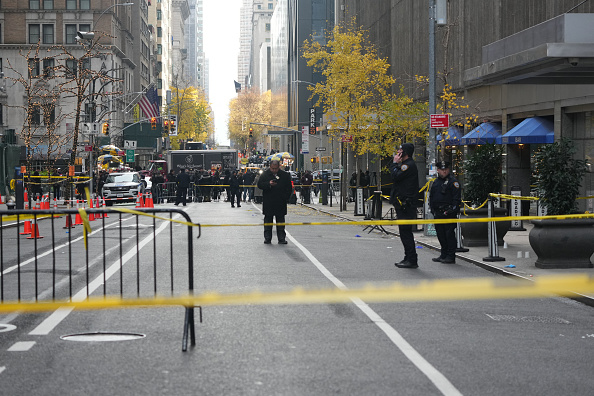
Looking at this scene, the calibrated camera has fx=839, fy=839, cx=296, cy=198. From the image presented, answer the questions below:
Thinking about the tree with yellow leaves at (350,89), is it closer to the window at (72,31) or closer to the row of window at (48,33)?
the window at (72,31)

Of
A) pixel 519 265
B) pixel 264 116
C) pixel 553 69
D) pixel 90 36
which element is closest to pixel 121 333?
pixel 519 265

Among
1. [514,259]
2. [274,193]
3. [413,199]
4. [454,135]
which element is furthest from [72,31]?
[413,199]

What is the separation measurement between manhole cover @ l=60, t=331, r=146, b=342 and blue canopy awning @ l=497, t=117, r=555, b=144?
21.0 m

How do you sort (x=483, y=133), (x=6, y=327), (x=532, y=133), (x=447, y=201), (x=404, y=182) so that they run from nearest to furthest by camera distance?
1. (x=6, y=327)
2. (x=404, y=182)
3. (x=447, y=201)
4. (x=532, y=133)
5. (x=483, y=133)

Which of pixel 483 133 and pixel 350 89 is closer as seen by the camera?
pixel 483 133

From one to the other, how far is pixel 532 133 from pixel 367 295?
19780 mm

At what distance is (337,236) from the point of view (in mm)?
21906

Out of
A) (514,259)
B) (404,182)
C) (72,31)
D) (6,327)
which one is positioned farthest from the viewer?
(72,31)

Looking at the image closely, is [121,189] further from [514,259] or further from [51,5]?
[51,5]

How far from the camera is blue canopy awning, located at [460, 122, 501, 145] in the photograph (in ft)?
102

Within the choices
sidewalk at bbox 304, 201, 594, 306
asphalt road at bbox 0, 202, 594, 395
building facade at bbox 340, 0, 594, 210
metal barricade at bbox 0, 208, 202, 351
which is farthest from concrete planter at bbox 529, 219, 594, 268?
metal barricade at bbox 0, 208, 202, 351

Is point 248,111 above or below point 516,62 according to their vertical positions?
above

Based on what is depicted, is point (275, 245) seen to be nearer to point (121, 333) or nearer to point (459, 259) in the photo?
point (459, 259)

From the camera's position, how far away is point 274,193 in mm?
18375
